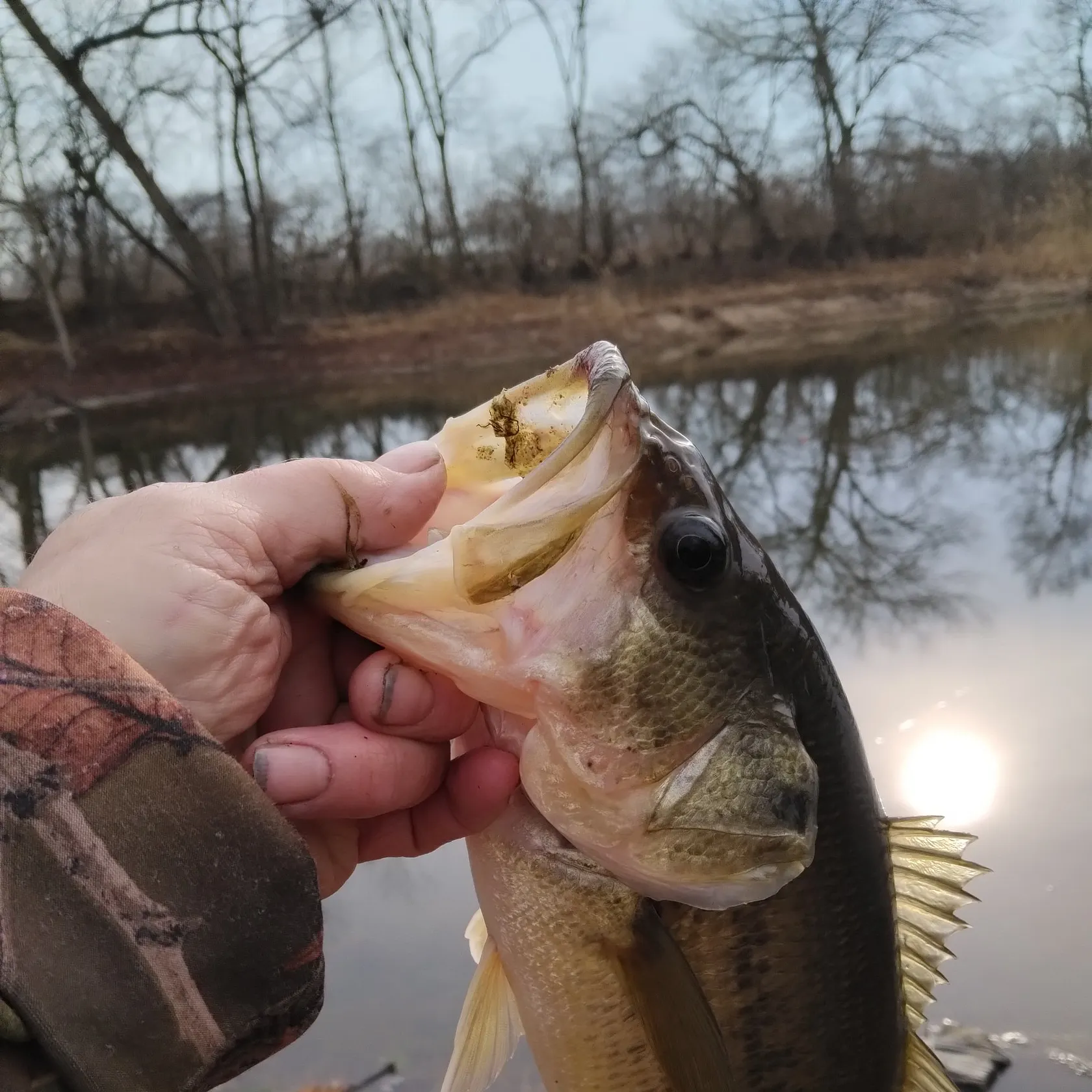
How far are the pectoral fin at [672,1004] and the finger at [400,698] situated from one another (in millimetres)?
495

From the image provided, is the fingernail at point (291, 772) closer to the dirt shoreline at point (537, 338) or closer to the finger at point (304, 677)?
the finger at point (304, 677)

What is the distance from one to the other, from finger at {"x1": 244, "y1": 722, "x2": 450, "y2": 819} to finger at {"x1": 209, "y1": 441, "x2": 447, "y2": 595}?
0.29m

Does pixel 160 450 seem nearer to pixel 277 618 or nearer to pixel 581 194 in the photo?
pixel 277 618

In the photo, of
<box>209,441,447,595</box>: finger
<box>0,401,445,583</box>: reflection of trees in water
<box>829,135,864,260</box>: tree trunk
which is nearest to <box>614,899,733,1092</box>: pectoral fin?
<box>209,441,447,595</box>: finger

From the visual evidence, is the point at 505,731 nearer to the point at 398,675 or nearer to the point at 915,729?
the point at 398,675

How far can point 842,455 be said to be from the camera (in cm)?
1012

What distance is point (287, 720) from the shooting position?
5.55 ft

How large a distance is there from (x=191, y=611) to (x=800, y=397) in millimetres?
13316

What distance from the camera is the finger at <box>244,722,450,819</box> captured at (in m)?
1.43

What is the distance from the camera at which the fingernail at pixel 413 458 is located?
163 centimetres

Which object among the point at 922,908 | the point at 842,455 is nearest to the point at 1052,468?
the point at 842,455

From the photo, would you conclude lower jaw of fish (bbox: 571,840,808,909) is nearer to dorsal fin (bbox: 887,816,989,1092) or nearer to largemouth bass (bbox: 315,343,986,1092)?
largemouth bass (bbox: 315,343,986,1092)

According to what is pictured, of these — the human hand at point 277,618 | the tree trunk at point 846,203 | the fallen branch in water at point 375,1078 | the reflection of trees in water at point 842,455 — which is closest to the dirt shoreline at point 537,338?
the reflection of trees in water at point 842,455

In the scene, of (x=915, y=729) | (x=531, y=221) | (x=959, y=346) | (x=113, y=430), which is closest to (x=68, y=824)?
(x=915, y=729)
